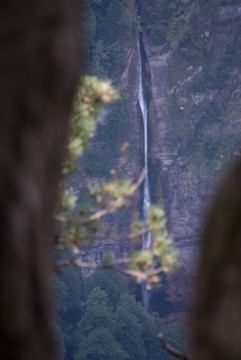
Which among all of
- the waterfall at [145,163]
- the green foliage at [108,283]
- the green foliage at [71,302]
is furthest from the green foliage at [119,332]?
the waterfall at [145,163]

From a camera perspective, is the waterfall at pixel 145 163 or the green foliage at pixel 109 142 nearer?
the waterfall at pixel 145 163

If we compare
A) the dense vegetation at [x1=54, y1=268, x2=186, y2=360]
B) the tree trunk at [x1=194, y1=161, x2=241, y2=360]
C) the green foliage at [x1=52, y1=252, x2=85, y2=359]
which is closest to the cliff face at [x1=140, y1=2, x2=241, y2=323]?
the dense vegetation at [x1=54, y1=268, x2=186, y2=360]

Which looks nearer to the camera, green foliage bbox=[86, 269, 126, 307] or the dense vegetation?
the dense vegetation

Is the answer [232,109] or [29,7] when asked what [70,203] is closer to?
[29,7]

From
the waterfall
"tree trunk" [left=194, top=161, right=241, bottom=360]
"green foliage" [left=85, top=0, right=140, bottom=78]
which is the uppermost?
"green foliage" [left=85, top=0, right=140, bottom=78]

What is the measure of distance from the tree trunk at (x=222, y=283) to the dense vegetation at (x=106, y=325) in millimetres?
11163

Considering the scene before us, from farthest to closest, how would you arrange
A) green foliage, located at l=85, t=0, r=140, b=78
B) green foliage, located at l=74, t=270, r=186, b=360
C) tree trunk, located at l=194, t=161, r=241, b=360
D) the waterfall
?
1. green foliage, located at l=85, t=0, r=140, b=78
2. the waterfall
3. green foliage, located at l=74, t=270, r=186, b=360
4. tree trunk, located at l=194, t=161, r=241, b=360

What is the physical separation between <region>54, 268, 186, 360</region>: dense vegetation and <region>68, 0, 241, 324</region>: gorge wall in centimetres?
160

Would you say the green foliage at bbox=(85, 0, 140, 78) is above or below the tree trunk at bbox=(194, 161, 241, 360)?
above

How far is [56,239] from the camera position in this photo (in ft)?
6.20

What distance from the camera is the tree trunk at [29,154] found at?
49cm

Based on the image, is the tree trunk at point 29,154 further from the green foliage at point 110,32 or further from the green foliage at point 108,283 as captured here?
the green foliage at point 110,32

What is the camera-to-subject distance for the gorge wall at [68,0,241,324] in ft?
48.4

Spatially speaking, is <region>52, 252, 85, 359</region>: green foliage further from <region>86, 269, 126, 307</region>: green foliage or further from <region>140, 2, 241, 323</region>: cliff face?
<region>140, 2, 241, 323</region>: cliff face
